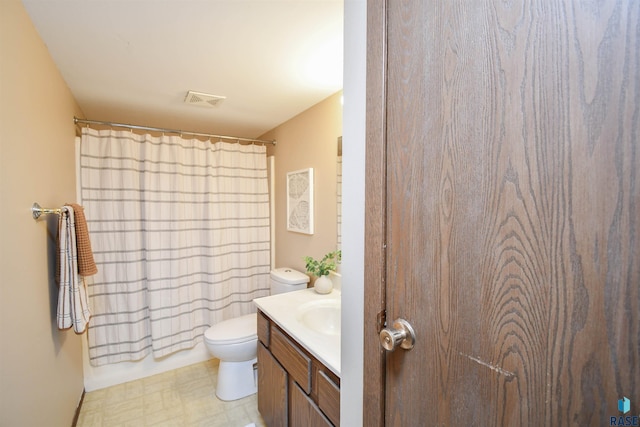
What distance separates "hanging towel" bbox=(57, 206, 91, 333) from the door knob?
5.19ft

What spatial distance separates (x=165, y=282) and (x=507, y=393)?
2.40 m

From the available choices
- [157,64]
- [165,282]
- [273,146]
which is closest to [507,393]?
[157,64]

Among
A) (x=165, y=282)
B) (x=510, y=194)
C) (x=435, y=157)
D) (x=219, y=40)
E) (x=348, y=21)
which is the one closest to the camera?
(x=510, y=194)

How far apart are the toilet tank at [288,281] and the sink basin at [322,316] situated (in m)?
0.42

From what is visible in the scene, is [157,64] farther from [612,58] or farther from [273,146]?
[612,58]

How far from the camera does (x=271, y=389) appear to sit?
1502 millimetres

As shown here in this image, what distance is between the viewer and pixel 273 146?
2756 millimetres

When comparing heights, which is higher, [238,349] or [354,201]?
[354,201]

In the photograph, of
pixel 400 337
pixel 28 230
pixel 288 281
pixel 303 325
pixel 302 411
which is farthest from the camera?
pixel 288 281

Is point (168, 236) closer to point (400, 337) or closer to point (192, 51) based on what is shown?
point (192, 51)

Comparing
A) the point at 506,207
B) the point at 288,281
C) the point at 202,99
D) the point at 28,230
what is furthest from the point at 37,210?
the point at 506,207

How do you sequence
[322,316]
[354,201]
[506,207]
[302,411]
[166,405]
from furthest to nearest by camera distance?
[166,405] < [322,316] < [302,411] < [354,201] < [506,207]

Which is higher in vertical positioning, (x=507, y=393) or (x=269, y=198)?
(x=269, y=198)

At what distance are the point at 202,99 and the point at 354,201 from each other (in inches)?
67.7
